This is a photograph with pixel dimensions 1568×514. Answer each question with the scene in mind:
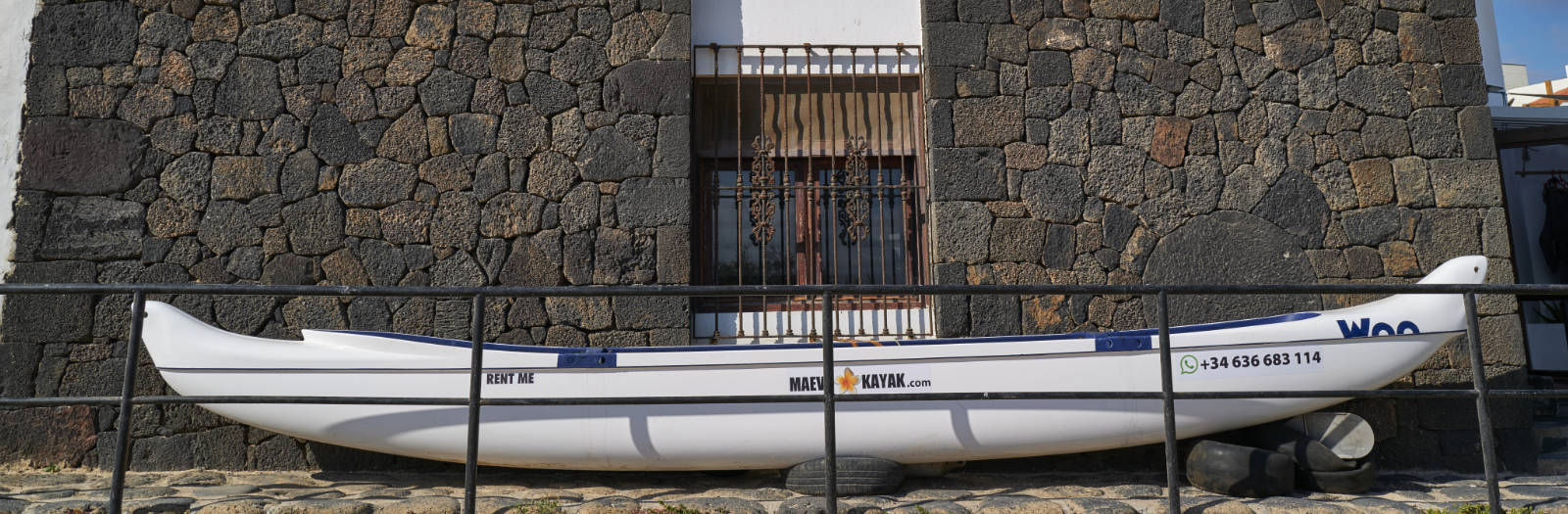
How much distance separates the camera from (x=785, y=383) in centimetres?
383

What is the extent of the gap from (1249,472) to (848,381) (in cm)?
164

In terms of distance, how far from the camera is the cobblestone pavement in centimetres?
335

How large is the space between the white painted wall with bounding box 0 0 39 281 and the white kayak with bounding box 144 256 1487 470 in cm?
146

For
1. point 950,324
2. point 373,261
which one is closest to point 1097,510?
point 950,324

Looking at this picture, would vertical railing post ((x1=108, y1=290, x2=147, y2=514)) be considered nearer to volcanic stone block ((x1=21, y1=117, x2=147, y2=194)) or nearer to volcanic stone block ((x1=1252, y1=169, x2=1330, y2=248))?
volcanic stone block ((x1=21, y1=117, x2=147, y2=194))

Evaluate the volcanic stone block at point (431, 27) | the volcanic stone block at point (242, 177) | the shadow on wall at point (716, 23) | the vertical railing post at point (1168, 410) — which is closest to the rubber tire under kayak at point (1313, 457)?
the vertical railing post at point (1168, 410)

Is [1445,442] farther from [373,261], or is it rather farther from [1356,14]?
[373,261]

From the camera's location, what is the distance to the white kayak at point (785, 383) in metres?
3.83

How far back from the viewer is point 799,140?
5188 millimetres

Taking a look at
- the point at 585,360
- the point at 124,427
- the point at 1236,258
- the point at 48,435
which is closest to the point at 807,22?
the point at 585,360

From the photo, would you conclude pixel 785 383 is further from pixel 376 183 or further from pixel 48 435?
pixel 48 435

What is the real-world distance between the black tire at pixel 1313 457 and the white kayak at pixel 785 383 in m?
0.15

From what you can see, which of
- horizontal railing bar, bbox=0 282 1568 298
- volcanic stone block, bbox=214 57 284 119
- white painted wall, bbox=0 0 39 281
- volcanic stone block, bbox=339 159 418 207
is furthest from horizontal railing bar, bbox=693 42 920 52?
white painted wall, bbox=0 0 39 281

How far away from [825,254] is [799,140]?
2.23 ft
